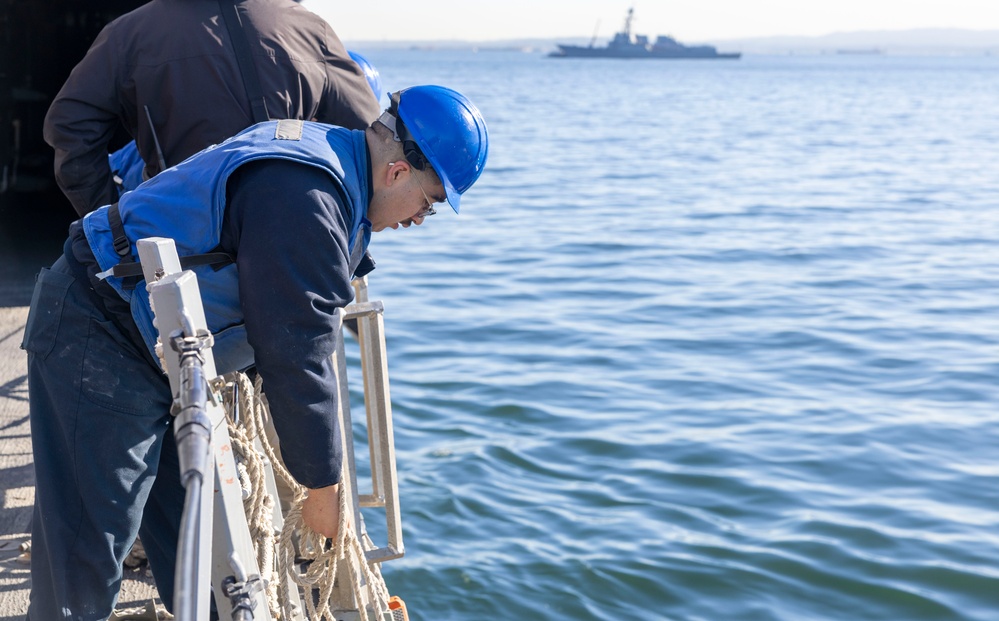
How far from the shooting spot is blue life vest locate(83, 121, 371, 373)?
2.21 m

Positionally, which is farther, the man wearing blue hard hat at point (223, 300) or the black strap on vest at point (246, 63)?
the black strap on vest at point (246, 63)

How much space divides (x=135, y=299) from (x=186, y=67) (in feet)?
3.73

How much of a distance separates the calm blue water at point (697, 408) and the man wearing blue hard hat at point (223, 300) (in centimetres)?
317

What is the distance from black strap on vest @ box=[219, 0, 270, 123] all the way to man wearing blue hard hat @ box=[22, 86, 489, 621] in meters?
0.86

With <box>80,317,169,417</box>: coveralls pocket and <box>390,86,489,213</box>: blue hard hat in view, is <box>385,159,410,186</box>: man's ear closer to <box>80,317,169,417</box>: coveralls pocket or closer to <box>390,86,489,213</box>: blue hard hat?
<box>390,86,489,213</box>: blue hard hat

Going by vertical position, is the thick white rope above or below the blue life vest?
below

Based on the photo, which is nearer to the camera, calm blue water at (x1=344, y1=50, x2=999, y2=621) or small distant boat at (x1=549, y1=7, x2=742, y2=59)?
calm blue water at (x1=344, y1=50, x2=999, y2=621)

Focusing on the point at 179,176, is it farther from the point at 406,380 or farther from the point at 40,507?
the point at 406,380

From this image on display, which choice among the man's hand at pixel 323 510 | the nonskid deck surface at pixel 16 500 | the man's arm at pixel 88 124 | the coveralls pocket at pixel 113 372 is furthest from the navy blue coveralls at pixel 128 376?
the man's arm at pixel 88 124

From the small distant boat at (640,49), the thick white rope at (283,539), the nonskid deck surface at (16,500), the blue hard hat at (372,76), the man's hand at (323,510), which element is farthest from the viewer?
the small distant boat at (640,49)

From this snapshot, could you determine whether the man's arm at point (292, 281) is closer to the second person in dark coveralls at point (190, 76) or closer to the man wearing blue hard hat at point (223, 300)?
the man wearing blue hard hat at point (223, 300)

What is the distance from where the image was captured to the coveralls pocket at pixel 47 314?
93.9 inches

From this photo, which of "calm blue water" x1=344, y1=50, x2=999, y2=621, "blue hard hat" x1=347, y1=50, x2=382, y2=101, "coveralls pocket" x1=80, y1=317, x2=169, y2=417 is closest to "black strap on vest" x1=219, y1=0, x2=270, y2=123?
"coveralls pocket" x1=80, y1=317, x2=169, y2=417

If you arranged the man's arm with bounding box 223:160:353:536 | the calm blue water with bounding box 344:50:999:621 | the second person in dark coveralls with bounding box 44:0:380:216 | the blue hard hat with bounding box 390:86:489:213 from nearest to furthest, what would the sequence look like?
the man's arm with bounding box 223:160:353:536, the blue hard hat with bounding box 390:86:489:213, the second person in dark coveralls with bounding box 44:0:380:216, the calm blue water with bounding box 344:50:999:621
